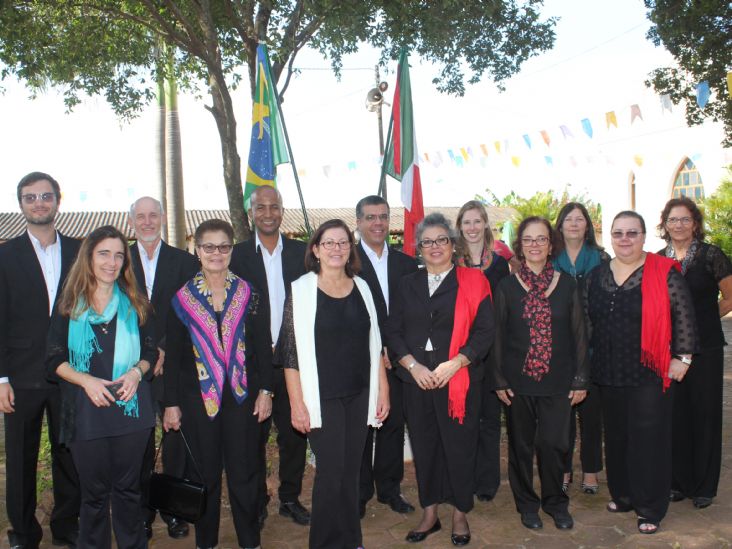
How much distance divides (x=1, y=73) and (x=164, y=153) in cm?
1083

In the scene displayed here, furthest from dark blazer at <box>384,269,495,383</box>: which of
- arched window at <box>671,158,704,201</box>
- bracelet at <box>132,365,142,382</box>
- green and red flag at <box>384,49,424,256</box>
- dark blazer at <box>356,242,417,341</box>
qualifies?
arched window at <box>671,158,704,201</box>

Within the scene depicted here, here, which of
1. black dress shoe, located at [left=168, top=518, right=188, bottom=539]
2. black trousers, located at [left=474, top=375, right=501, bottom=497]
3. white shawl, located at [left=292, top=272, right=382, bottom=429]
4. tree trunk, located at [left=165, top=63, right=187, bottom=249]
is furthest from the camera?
tree trunk, located at [left=165, top=63, right=187, bottom=249]

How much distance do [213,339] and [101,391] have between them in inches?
25.1

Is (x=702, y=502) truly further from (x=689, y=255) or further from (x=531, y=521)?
(x=689, y=255)

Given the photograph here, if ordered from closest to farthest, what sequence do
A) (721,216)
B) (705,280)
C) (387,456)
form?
(705,280) → (387,456) → (721,216)

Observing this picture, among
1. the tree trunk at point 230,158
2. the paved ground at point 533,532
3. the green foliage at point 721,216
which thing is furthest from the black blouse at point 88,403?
the green foliage at point 721,216

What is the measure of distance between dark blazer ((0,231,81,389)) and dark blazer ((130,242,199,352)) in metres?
0.51

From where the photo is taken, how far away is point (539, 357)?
4.18 metres

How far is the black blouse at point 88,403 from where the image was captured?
3.44m

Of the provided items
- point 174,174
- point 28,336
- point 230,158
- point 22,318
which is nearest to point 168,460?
point 28,336

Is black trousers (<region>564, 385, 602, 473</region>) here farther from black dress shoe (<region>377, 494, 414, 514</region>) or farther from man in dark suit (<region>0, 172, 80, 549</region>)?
man in dark suit (<region>0, 172, 80, 549</region>)

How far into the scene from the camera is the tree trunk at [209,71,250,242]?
24.6 feet

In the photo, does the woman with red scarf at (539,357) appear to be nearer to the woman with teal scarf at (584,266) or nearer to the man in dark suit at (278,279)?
the woman with teal scarf at (584,266)

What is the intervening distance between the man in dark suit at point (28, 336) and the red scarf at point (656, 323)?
3.60 meters
